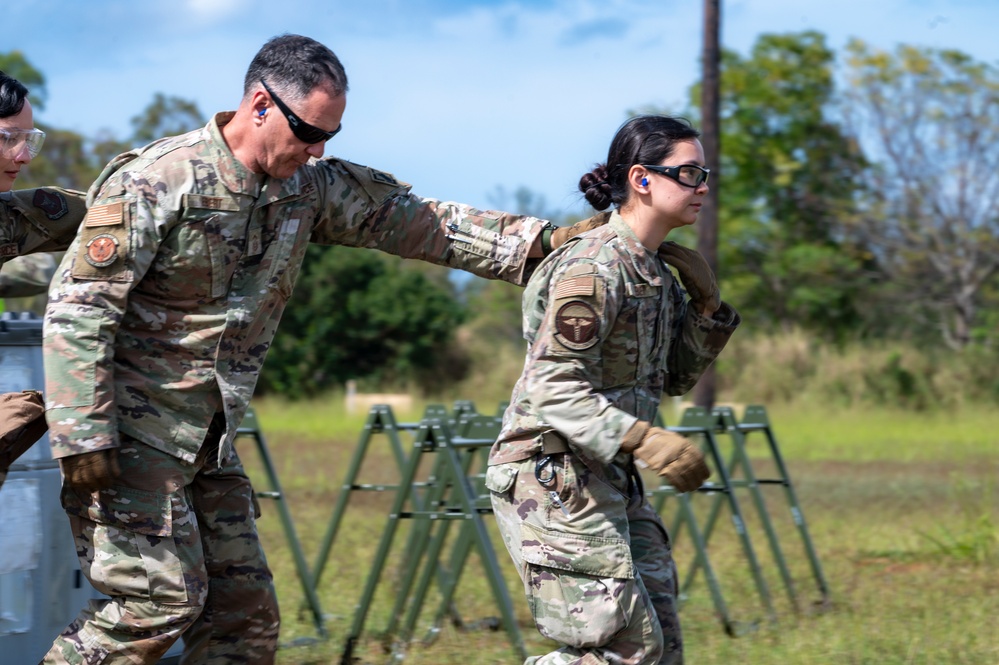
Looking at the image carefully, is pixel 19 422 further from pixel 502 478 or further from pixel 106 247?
pixel 502 478

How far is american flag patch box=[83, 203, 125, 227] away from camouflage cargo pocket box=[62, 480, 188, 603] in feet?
2.24

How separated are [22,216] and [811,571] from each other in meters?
6.12

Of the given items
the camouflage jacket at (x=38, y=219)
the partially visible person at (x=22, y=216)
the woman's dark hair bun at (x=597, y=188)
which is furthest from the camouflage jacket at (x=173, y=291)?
the woman's dark hair bun at (x=597, y=188)

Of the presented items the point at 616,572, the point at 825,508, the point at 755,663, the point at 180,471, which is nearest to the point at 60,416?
the point at 180,471

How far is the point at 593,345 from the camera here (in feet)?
11.8

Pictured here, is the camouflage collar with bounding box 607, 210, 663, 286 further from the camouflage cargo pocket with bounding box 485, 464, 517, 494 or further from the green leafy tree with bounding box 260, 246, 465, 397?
the green leafy tree with bounding box 260, 246, 465, 397

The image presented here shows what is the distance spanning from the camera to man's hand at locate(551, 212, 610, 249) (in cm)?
392

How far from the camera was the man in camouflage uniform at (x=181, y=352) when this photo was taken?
11.2ft

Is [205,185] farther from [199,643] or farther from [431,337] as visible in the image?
[431,337]

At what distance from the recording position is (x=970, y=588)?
7875 mm

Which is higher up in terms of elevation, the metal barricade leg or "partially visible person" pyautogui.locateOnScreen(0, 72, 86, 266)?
"partially visible person" pyautogui.locateOnScreen(0, 72, 86, 266)

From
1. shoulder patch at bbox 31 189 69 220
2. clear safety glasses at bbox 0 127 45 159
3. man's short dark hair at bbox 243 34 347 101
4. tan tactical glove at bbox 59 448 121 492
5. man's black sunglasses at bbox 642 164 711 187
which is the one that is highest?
A: man's short dark hair at bbox 243 34 347 101

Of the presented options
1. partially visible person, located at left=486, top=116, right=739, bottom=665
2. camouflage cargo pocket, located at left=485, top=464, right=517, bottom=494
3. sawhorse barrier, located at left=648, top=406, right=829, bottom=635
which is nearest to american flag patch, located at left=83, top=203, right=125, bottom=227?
partially visible person, located at left=486, top=116, right=739, bottom=665

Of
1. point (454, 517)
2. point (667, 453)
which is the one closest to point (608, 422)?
point (667, 453)
